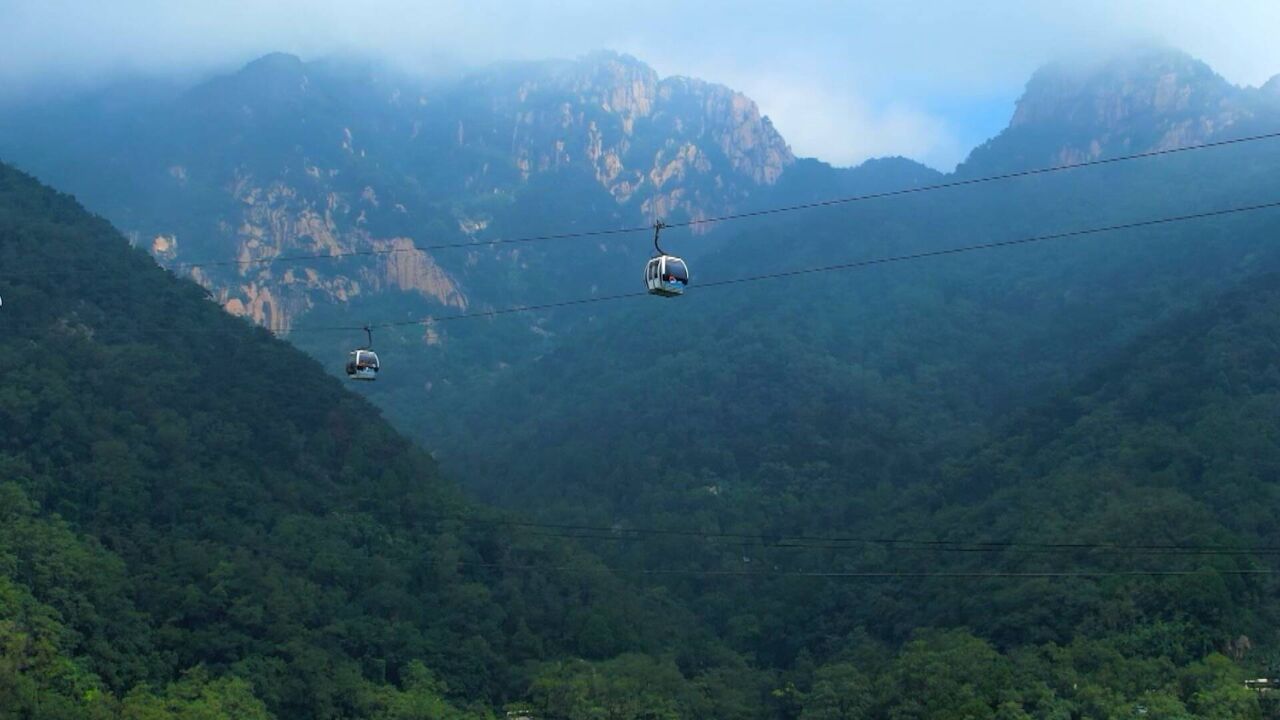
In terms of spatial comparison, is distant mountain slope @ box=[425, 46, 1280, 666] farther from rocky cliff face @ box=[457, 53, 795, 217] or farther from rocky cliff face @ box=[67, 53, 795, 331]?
rocky cliff face @ box=[457, 53, 795, 217]

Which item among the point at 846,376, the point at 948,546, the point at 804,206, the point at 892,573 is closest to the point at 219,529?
the point at 892,573

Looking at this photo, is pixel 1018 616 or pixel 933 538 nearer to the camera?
pixel 1018 616

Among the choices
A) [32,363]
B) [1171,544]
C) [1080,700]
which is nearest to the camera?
[1080,700]

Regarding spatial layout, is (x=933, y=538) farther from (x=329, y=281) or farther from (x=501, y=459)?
(x=329, y=281)

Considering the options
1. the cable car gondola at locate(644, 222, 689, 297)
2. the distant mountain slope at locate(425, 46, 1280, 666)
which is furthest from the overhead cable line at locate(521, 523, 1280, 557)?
the cable car gondola at locate(644, 222, 689, 297)

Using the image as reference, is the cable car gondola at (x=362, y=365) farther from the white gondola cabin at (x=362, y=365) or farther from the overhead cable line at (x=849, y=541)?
the overhead cable line at (x=849, y=541)

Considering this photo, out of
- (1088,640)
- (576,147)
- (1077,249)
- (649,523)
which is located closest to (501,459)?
(649,523)

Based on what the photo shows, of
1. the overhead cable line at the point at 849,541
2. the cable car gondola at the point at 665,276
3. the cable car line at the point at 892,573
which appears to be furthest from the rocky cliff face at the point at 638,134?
the cable car gondola at the point at 665,276

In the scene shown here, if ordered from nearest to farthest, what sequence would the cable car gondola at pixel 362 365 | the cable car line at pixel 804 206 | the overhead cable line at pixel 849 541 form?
1. the cable car line at pixel 804 206
2. the cable car gondola at pixel 362 365
3. the overhead cable line at pixel 849 541

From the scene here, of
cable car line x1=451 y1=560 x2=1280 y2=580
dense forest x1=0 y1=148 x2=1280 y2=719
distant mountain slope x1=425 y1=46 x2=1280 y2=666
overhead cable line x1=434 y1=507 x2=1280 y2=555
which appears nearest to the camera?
dense forest x1=0 y1=148 x2=1280 y2=719
